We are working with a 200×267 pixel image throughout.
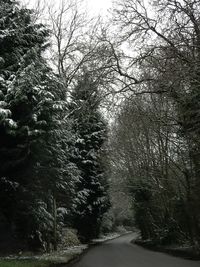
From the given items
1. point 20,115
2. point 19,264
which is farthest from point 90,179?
point 19,264

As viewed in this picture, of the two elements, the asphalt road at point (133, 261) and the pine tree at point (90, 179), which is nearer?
the asphalt road at point (133, 261)

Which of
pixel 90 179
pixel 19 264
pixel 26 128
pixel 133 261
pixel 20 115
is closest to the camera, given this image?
pixel 19 264

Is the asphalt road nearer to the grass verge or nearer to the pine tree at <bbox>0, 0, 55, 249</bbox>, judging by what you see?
the pine tree at <bbox>0, 0, 55, 249</bbox>

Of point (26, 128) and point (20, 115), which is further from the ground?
point (20, 115)

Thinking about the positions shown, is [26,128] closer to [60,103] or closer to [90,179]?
[60,103]

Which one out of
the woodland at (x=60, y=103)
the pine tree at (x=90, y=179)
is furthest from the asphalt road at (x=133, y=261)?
the pine tree at (x=90, y=179)

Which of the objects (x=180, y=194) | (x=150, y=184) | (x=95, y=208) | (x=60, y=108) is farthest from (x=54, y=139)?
(x=95, y=208)

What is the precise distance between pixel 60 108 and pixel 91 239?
28346 mm

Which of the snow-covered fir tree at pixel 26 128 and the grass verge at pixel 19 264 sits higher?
the snow-covered fir tree at pixel 26 128

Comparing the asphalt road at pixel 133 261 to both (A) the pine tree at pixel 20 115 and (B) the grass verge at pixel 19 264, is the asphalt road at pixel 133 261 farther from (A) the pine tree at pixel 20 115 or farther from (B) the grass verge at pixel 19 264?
(B) the grass verge at pixel 19 264

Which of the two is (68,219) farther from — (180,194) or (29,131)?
(29,131)

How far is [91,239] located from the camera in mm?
46125

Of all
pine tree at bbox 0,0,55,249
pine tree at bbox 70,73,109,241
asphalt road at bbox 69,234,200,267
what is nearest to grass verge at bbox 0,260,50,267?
asphalt road at bbox 69,234,200,267

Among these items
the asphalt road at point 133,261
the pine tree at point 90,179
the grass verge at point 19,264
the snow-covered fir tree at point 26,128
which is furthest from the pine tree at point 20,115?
the pine tree at point 90,179
